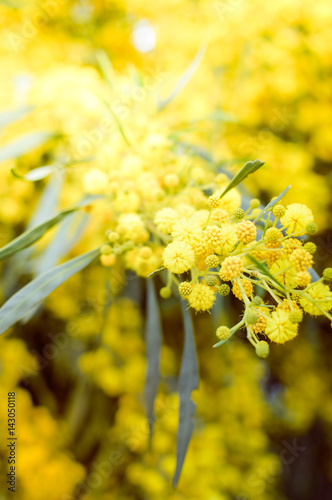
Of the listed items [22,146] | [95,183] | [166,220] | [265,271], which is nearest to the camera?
[265,271]

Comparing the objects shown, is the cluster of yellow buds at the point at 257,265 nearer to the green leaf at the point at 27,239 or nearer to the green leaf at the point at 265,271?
the green leaf at the point at 265,271

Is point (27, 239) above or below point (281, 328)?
above

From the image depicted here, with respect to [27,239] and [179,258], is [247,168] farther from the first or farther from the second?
[27,239]

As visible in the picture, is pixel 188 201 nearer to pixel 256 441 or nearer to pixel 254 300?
pixel 254 300

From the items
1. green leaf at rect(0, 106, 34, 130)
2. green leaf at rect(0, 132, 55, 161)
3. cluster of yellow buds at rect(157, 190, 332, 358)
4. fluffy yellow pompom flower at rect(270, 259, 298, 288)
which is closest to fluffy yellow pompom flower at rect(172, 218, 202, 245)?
cluster of yellow buds at rect(157, 190, 332, 358)

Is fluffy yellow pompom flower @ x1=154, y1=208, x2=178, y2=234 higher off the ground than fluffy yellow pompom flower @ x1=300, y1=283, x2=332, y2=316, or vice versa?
fluffy yellow pompom flower @ x1=154, y1=208, x2=178, y2=234

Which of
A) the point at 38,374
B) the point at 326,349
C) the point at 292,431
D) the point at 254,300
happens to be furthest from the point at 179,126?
the point at 292,431

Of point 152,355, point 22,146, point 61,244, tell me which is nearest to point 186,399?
point 152,355

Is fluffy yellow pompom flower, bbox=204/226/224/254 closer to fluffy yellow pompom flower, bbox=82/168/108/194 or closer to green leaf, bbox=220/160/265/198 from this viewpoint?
green leaf, bbox=220/160/265/198

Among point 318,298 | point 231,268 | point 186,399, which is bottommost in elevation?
point 186,399
